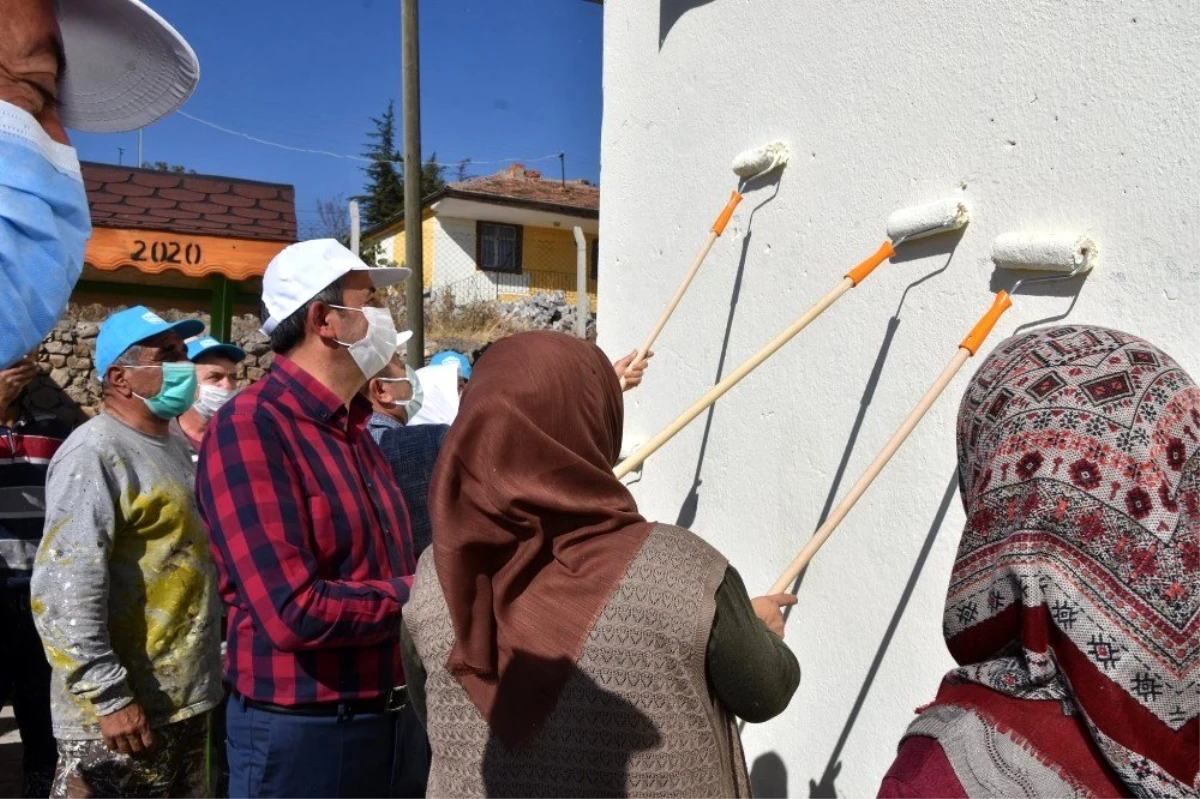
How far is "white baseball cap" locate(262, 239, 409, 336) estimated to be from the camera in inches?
105

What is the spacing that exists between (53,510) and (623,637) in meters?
1.98

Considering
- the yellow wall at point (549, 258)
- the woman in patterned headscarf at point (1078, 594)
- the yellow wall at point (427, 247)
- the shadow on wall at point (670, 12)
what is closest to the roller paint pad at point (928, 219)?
the woman in patterned headscarf at point (1078, 594)

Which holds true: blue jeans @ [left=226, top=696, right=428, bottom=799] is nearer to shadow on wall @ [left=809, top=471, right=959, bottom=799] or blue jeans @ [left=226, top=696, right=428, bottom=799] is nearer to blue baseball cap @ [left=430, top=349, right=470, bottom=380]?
shadow on wall @ [left=809, top=471, right=959, bottom=799]

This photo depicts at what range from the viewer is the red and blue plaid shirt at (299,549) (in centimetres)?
220

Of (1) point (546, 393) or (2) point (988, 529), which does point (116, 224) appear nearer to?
(1) point (546, 393)

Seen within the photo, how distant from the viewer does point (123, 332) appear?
10.9 feet

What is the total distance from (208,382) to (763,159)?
3067mm

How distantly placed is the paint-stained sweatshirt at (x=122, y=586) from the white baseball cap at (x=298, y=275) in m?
0.66

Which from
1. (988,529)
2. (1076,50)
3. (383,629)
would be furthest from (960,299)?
(383,629)

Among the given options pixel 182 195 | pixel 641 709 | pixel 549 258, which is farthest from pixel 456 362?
pixel 549 258

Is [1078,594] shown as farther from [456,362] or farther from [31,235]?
[456,362]

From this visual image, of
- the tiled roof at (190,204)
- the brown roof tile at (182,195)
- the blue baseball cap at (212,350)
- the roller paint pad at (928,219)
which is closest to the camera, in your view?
the roller paint pad at (928,219)

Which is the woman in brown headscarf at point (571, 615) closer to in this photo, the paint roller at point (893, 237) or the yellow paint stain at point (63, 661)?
the paint roller at point (893, 237)

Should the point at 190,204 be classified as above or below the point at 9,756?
above
